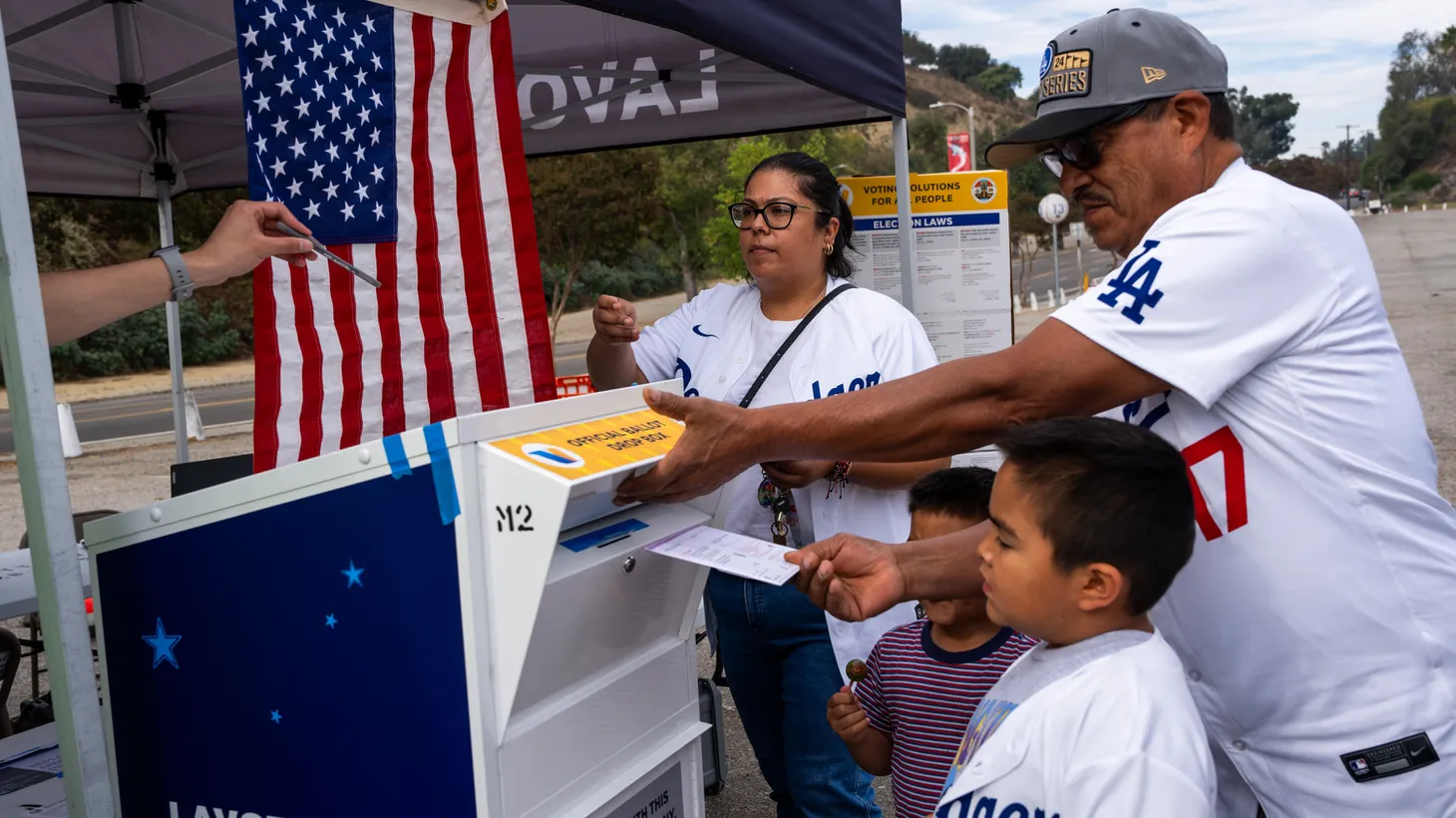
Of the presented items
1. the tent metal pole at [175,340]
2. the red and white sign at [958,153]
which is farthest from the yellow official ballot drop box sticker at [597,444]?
the red and white sign at [958,153]

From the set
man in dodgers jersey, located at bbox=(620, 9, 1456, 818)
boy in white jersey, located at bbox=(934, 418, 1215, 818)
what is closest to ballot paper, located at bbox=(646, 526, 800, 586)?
boy in white jersey, located at bbox=(934, 418, 1215, 818)

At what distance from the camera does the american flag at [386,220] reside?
2.87m

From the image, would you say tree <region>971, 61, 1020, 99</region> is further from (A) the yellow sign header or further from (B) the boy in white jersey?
(B) the boy in white jersey

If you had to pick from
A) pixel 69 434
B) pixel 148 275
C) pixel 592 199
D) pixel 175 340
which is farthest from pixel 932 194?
pixel 592 199

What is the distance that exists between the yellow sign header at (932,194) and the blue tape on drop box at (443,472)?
12.1 ft

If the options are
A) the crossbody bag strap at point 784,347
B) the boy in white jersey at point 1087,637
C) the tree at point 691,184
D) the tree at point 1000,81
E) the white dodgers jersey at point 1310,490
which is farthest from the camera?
the tree at point 1000,81

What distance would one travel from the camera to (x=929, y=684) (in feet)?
7.45

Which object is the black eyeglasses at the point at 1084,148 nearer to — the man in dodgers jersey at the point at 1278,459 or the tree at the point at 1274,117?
the man in dodgers jersey at the point at 1278,459

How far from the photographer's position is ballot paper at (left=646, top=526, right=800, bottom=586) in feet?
5.60

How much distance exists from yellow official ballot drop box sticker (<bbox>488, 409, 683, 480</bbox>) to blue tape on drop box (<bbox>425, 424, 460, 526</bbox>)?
7cm

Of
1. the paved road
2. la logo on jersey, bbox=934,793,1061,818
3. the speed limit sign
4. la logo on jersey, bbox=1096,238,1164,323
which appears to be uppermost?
the speed limit sign

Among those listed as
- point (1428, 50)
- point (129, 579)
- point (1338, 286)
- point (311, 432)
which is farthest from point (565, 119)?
point (1428, 50)

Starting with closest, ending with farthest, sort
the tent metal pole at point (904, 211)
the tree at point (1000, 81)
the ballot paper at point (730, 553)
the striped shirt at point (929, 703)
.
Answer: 1. the ballot paper at point (730, 553)
2. the striped shirt at point (929, 703)
3. the tent metal pole at point (904, 211)
4. the tree at point (1000, 81)

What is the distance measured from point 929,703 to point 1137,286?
101cm
